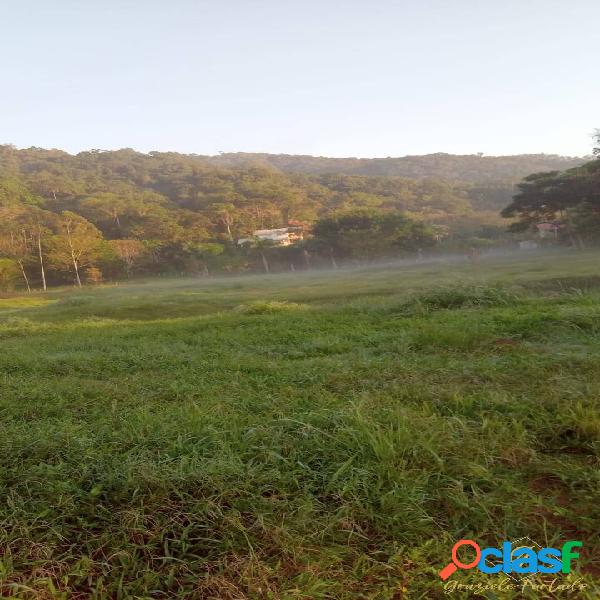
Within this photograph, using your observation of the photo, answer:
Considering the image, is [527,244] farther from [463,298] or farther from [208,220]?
[463,298]

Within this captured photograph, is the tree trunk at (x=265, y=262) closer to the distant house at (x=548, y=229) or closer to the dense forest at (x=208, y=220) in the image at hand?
the dense forest at (x=208, y=220)

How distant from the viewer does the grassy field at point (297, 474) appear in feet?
9.18

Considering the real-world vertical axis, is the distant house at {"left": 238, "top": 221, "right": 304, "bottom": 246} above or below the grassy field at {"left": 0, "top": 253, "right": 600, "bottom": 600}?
above

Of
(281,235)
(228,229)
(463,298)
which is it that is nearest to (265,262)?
(281,235)

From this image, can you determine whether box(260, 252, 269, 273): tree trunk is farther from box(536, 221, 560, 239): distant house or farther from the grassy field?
the grassy field

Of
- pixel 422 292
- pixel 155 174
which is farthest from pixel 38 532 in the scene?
pixel 155 174

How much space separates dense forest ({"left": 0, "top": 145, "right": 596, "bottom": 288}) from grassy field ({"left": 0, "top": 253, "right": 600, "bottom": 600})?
157 ft

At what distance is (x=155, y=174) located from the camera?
136 meters

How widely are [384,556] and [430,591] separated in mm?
348

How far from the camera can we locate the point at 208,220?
83188mm

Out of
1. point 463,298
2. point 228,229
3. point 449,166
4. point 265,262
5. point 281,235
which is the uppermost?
point 449,166

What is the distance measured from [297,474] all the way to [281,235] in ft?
271

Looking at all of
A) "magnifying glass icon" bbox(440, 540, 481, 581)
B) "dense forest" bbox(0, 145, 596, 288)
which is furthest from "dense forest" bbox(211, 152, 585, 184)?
"magnifying glass icon" bbox(440, 540, 481, 581)

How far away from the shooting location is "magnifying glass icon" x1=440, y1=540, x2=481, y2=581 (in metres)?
2.72
